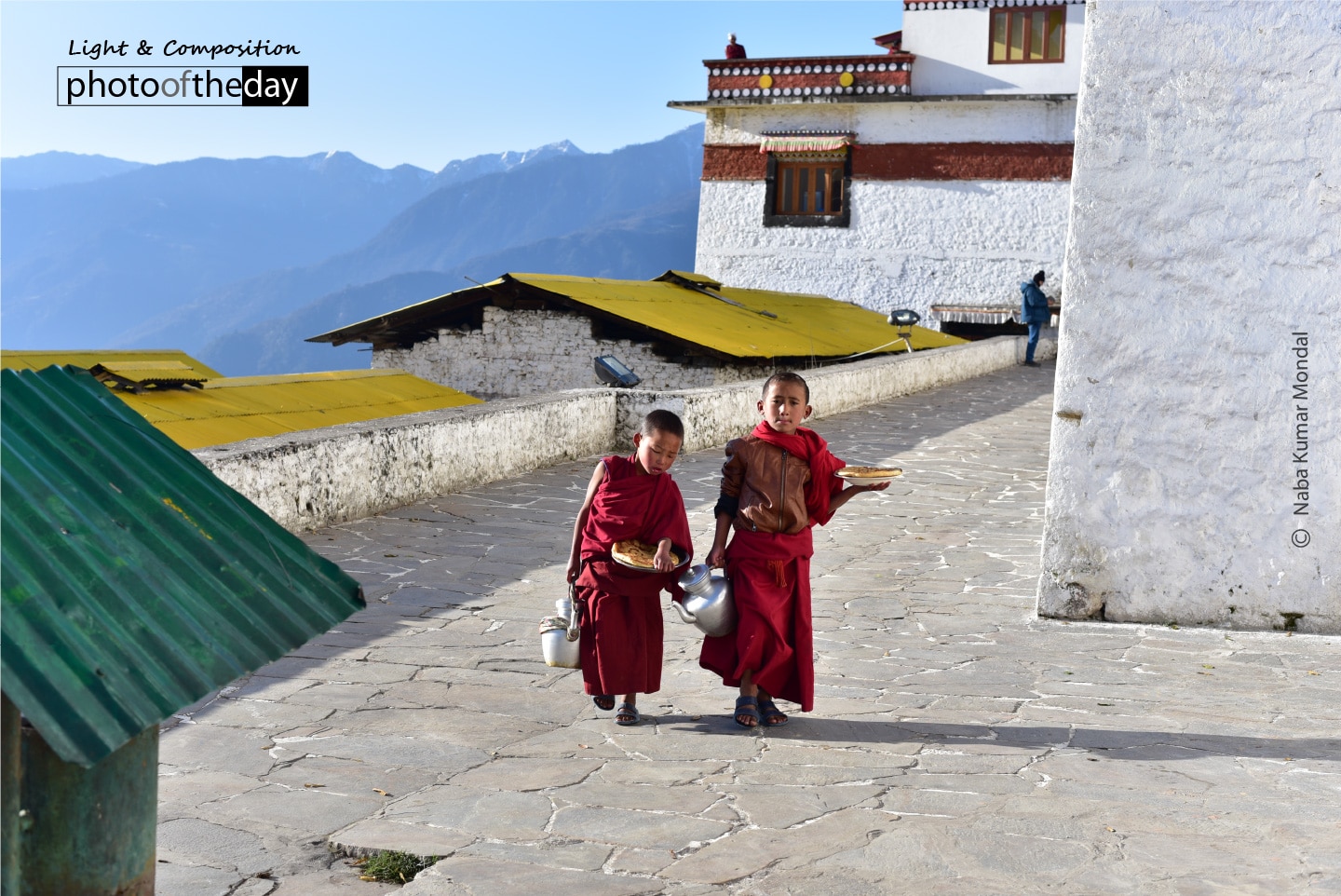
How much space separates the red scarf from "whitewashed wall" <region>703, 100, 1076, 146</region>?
75.3ft

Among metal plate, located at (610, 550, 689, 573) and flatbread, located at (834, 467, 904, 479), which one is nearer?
metal plate, located at (610, 550, 689, 573)

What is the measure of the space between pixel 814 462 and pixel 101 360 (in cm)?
1113

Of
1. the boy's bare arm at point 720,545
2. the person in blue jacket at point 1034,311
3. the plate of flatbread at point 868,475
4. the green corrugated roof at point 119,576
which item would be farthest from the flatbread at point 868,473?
the person in blue jacket at point 1034,311

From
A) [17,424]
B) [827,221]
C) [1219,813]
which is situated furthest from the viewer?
[827,221]

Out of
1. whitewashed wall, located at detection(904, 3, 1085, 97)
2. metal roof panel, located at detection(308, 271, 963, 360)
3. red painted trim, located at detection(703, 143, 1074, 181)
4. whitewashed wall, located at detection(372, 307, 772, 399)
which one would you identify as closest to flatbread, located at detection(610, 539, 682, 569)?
metal roof panel, located at detection(308, 271, 963, 360)

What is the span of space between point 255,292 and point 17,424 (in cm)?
18388

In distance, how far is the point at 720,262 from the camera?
29125 millimetres

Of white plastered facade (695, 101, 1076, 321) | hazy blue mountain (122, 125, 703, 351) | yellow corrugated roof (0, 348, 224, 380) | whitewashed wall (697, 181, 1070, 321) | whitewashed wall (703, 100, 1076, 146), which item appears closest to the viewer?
yellow corrugated roof (0, 348, 224, 380)

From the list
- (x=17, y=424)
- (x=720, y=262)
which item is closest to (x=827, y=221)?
(x=720, y=262)

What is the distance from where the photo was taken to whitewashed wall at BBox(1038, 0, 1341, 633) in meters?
5.55

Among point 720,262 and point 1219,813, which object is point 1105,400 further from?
point 720,262

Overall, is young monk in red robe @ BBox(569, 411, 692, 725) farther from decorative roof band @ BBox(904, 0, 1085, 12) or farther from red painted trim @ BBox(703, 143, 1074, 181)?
decorative roof band @ BBox(904, 0, 1085, 12)

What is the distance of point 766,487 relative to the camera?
14.6 feet

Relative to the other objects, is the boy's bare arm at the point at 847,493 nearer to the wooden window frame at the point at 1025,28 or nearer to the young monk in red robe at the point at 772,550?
the young monk in red robe at the point at 772,550
